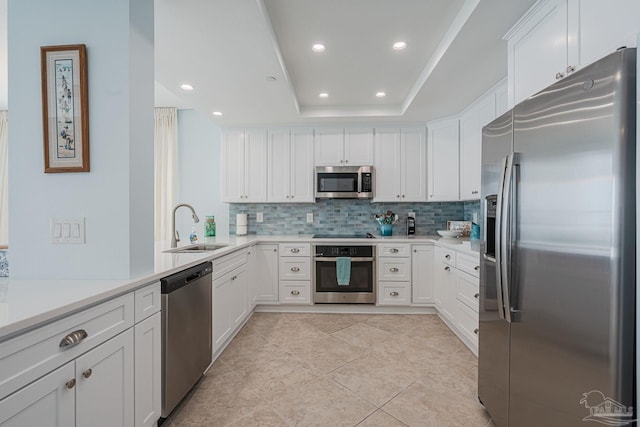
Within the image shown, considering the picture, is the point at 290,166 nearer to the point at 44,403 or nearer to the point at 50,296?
the point at 50,296

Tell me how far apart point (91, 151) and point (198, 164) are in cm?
298

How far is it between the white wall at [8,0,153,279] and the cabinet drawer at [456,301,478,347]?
8.38 feet

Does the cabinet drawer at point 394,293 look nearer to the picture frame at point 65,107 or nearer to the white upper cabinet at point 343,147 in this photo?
the white upper cabinet at point 343,147

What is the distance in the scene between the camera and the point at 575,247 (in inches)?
40.1

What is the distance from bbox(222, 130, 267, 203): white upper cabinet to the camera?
402cm

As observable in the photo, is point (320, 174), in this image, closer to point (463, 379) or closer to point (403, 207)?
point (403, 207)

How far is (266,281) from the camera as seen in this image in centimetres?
362

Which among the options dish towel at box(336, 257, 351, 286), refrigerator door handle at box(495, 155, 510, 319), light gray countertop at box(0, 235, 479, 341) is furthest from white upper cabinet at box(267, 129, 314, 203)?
refrigerator door handle at box(495, 155, 510, 319)

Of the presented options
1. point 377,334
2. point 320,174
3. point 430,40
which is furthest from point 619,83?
point 320,174

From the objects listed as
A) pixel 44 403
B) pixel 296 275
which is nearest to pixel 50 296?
pixel 44 403

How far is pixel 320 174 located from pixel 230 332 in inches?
87.0

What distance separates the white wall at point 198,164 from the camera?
14.1 ft

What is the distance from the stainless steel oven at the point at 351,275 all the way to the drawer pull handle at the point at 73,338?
267 cm

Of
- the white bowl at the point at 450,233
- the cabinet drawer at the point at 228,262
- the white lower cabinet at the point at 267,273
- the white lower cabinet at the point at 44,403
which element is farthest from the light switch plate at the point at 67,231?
the white bowl at the point at 450,233
